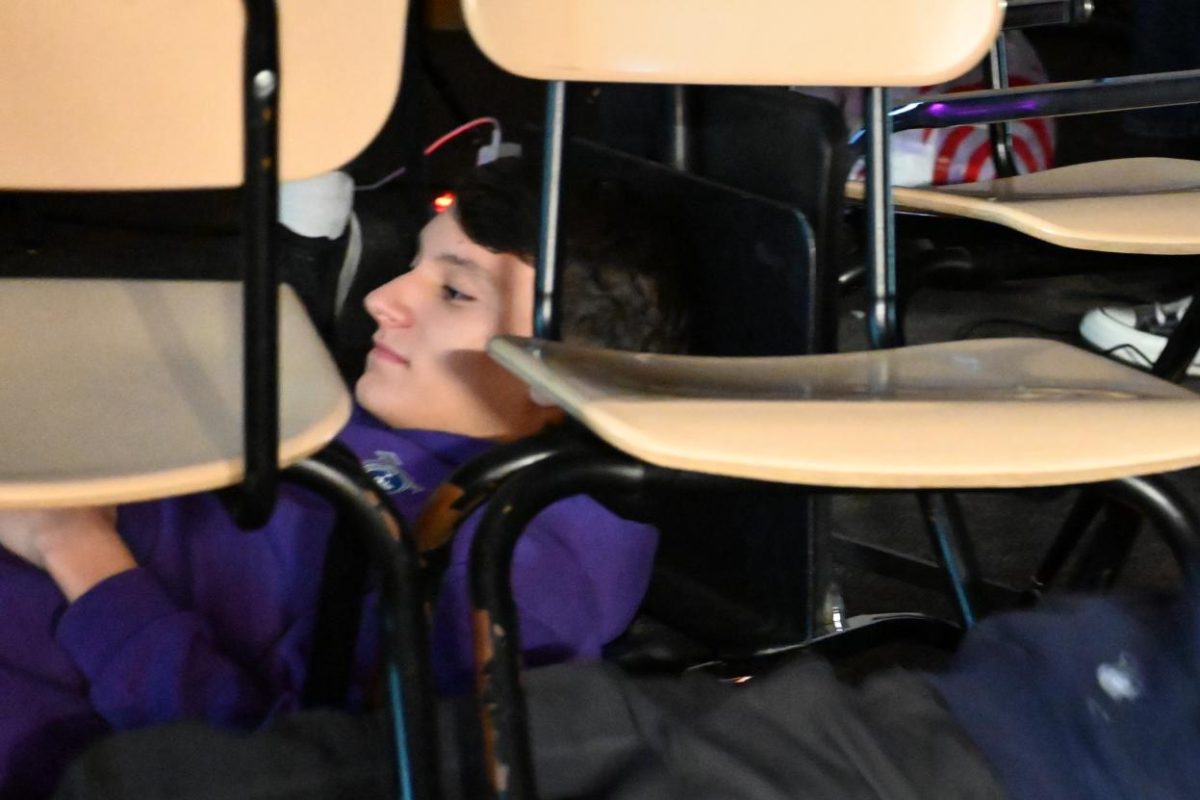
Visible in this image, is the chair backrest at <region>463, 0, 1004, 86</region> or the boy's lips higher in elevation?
the chair backrest at <region>463, 0, 1004, 86</region>

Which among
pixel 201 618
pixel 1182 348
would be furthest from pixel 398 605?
pixel 1182 348

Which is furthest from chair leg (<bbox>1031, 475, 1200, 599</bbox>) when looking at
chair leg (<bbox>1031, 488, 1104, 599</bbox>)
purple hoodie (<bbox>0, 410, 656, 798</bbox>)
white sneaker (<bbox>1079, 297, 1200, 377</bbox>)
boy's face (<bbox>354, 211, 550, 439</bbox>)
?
white sneaker (<bbox>1079, 297, 1200, 377</bbox>)

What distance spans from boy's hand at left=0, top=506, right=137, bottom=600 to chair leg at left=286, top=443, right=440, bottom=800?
0.85 ft

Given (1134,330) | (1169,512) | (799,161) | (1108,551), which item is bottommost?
(1134,330)

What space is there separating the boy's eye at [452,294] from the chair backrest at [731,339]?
0.52 ft

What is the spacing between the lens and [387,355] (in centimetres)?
107

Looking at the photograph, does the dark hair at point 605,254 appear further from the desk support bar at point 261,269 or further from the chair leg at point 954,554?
the desk support bar at point 261,269

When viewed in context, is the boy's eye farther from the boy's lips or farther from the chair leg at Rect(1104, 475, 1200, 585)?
the chair leg at Rect(1104, 475, 1200, 585)

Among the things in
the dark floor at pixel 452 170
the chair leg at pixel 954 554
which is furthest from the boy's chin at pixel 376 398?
the dark floor at pixel 452 170

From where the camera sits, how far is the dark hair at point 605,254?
1.12 metres

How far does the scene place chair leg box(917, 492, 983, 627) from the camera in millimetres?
1049

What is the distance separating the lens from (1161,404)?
2.34ft

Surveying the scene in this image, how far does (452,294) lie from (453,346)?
68 millimetres

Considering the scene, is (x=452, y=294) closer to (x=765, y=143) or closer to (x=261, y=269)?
(x=765, y=143)
